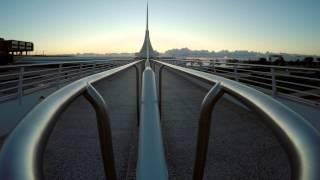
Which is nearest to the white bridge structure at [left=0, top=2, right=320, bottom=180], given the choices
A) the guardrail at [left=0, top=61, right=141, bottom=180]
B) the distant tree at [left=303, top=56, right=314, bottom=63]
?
the guardrail at [left=0, top=61, right=141, bottom=180]

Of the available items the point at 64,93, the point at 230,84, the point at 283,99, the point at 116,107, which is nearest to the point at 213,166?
the point at 230,84

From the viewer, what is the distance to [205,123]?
163 cm

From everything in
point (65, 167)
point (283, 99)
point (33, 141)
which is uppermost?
point (33, 141)

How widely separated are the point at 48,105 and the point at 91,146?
10.1ft

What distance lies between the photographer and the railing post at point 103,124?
1.32 m

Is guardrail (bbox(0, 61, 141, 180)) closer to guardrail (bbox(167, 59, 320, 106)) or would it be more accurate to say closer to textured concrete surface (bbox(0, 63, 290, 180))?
textured concrete surface (bbox(0, 63, 290, 180))

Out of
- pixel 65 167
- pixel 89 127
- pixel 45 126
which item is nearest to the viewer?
pixel 45 126

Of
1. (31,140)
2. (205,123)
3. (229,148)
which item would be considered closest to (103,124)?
(205,123)

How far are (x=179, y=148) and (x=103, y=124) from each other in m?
2.52

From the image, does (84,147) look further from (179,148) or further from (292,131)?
(292,131)

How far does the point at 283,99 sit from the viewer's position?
602 cm

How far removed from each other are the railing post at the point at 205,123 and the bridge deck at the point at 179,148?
0.54 metres

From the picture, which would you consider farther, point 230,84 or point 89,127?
point 89,127

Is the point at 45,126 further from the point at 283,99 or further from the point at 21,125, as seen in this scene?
the point at 283,99
